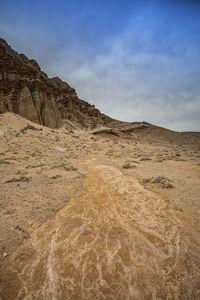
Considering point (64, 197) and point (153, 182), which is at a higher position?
point (153, 182)

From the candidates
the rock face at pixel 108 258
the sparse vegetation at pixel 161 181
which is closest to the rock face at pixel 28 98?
the sparse vegetation at pixel 161 181

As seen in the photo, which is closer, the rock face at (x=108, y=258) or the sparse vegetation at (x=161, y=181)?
the rock face at (x=108, y=258)

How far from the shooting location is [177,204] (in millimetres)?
4066

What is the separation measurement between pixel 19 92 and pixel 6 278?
39397mm

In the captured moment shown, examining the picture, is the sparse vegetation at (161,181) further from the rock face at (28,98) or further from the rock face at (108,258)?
the rock face at (28,98)

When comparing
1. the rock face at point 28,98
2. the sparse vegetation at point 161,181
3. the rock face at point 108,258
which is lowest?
the rock face at point 108,258

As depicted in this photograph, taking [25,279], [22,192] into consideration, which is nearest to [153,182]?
[25,279]

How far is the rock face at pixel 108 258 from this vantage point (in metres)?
1.87

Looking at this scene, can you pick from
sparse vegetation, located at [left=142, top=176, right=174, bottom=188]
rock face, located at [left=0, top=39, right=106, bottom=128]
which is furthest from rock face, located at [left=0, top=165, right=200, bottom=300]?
rock face, located at [left=0, top=39, right=106, bottom=128]

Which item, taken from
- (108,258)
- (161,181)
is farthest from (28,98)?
(108,258)

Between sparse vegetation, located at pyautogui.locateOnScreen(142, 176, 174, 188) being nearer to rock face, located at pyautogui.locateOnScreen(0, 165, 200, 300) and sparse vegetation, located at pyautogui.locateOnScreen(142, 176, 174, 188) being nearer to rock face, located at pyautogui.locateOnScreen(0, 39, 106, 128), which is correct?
rock face, located at pyautogui.locateOnScreen(0, 165, 200, 300)

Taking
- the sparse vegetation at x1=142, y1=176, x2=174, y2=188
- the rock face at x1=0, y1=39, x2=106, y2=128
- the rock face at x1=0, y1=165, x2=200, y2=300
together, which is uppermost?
the rock face at x1=0, y1=39, x2=106, y2=128

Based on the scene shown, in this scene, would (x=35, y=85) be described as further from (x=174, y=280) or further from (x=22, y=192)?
(x=174, y=280)

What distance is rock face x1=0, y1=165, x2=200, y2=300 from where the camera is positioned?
187 cm
